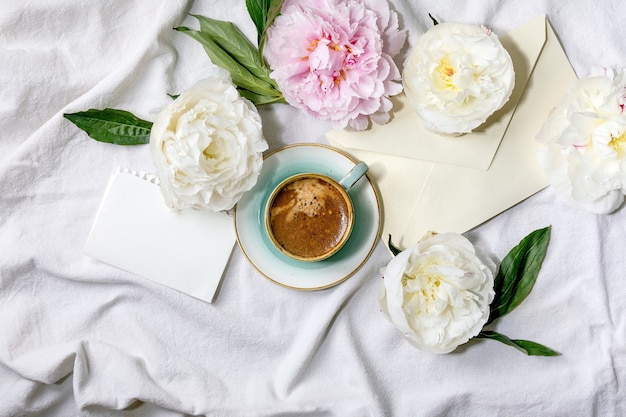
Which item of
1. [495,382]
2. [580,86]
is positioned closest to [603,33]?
[580,86]

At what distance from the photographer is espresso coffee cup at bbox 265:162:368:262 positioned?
94 cm

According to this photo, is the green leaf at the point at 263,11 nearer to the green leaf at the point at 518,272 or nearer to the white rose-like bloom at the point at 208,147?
the white rose-like bloom at the point at 208,147

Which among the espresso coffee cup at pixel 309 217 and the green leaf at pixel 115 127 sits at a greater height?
the green leaf at pixel 115 127

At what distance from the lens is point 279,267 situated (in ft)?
3.21

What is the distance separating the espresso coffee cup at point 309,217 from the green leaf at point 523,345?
0.97 feet

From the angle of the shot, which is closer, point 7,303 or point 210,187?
point 210,187

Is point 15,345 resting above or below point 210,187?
below

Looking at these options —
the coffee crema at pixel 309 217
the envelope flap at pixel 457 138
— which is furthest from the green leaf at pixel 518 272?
the coffee crema at pixel 309 217

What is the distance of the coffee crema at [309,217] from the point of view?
0.95 metres

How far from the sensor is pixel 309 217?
95cm

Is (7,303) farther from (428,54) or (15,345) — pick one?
(428,54)

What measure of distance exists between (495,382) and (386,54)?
568mm

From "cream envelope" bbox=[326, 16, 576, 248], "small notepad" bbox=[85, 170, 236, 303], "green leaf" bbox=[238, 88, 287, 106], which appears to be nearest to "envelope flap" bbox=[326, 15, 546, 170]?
"cream envelope" bbox=[326, 16, 576, 248]

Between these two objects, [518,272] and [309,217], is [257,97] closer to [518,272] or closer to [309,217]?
[309,217]
